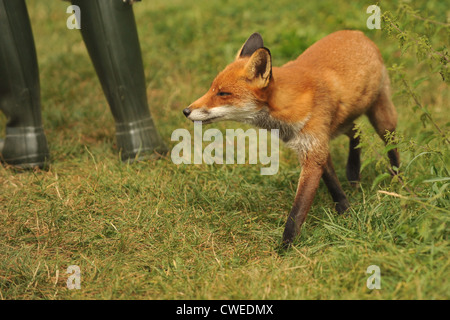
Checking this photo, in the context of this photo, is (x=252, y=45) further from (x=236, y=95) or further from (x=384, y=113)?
(x=384, y=113)

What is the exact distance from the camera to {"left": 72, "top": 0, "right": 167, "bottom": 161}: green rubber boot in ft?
11.9

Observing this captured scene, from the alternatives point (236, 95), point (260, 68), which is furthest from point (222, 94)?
point (260, 68)

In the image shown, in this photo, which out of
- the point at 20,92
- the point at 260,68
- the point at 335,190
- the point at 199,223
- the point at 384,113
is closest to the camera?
the point at 260,68

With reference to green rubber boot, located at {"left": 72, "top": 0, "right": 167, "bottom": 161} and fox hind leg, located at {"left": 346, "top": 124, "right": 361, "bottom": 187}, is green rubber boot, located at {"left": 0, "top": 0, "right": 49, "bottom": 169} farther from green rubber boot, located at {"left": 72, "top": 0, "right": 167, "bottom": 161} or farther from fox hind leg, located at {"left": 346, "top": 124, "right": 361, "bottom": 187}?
fox hind leg, located at {"left": 346, "top": 124, "right": 361, "bottom": 187}

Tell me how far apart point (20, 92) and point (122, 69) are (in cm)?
79

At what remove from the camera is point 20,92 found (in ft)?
12.3

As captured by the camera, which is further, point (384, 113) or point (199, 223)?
point (384, 113)

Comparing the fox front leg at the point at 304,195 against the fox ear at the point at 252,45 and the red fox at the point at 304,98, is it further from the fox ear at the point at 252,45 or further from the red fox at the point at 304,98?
the fox ear at the point at 252,45

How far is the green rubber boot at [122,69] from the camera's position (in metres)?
3.64

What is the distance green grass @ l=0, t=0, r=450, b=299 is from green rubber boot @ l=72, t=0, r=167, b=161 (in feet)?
0.66

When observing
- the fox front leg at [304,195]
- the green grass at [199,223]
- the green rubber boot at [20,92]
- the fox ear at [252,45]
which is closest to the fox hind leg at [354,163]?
the green grass at [199,223]

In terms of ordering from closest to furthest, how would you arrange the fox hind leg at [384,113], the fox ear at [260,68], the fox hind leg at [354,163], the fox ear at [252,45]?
the fox ear at [260,68] → the fox ear at [252,45] → the fox hind leg at [384,113] → the fox hind leg at [354,163]
